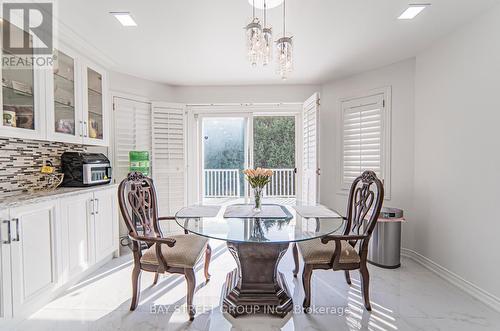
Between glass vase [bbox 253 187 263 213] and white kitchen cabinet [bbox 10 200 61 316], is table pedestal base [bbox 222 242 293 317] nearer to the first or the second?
glass vase [bbox 253 187 263 213]

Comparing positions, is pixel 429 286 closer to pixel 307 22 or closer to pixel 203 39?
pixel 307 22

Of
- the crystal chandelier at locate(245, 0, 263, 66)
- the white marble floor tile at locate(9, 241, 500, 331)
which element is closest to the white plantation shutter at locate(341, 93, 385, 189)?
the white marble floor tile at locate(9, 241, 500, 331)

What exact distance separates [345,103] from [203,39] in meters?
2.33

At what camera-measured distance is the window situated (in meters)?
3.38

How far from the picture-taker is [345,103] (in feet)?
12.5

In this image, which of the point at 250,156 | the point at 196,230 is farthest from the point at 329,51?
the point at 196,230

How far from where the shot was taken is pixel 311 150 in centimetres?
379

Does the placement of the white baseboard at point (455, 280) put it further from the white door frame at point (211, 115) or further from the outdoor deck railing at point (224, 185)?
the outdoor deck railing at point (224, 185)

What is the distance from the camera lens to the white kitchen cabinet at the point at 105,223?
2719 mm

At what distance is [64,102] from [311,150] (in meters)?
3.15

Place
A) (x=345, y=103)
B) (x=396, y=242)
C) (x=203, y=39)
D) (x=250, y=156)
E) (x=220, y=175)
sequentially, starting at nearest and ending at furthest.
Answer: (x=203, y=39) → (x=396, y=242) → (x=345, y=103) → (x=250, y=156) → (x=220, y=175)

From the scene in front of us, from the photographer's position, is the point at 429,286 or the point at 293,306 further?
the point at 429,286

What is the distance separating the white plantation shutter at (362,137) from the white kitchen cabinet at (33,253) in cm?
360

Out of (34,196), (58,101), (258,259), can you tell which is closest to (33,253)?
(34,196)
